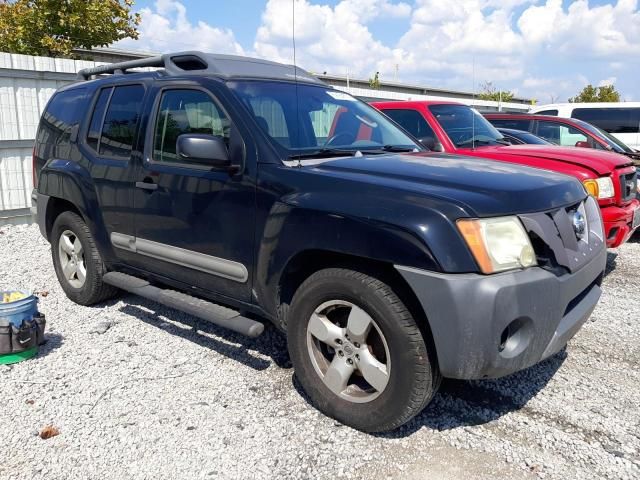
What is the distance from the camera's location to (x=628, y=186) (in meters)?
5.76

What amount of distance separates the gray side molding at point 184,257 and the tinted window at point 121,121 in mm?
650

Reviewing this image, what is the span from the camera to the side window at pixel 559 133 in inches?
364

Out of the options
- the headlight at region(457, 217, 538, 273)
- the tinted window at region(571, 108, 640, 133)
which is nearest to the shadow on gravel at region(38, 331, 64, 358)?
the headlight at region(457, 217, 538, 273)

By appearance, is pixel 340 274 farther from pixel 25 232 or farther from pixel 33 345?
pixel 25 232

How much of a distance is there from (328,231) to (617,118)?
1462 cm

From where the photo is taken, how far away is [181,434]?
2.87m

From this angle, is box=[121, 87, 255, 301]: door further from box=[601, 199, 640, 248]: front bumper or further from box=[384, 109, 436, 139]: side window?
box=[601, 199, 640, 248]: front bumper

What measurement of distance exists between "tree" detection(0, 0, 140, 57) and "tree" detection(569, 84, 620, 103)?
110 feet

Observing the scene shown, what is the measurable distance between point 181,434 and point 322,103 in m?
2.38

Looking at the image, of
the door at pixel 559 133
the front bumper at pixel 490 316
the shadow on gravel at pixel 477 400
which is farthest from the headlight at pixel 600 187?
the door at pixel 559 133

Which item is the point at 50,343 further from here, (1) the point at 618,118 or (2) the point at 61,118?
(1) the point at 618,118

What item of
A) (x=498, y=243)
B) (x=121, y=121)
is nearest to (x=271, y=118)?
(x=121, y=121)

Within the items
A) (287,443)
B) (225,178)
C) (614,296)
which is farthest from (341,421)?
(614,296)

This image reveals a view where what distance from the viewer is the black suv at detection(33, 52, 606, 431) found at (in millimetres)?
2453
